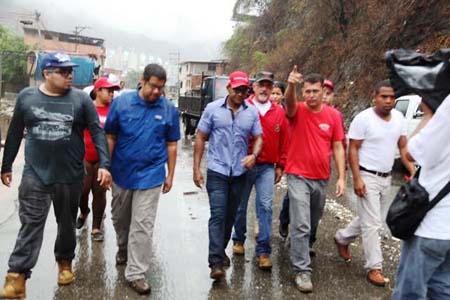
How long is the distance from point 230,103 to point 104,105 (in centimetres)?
174

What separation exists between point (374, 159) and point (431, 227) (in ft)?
6.84

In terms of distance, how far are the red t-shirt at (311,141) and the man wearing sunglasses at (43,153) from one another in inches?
68.2

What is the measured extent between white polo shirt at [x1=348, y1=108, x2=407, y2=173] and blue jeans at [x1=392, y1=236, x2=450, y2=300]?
6.47 feet

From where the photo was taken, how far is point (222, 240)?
448cm

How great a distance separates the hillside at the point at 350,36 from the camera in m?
16.1

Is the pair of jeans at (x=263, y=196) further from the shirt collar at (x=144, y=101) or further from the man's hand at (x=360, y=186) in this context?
the shirt collar at (x=144, y=101)

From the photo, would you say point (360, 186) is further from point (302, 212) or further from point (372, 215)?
point (302, 212)

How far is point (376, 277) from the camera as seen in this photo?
4461 millimetres

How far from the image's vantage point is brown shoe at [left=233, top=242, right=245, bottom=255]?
17.0 ft

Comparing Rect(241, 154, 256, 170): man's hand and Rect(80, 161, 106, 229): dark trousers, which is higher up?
Rect(241, 154, 256, 170): man's hand

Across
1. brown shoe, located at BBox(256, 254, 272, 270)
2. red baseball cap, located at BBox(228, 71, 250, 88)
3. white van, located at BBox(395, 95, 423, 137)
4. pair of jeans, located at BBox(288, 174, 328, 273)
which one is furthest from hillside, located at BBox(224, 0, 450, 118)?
brown shoe, located at BBox(256, 254, 272, 270)

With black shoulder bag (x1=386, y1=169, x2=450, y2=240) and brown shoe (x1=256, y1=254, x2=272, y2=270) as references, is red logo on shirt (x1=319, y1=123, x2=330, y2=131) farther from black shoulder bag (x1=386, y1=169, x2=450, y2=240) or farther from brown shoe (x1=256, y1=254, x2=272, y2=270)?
black shoulder bag (x1=386, y1=169, x2=450, y2=240)

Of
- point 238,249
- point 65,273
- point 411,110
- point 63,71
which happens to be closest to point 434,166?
point 63,71

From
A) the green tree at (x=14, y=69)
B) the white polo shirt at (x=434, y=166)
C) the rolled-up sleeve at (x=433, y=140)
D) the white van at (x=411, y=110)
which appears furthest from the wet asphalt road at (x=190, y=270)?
the green tree at (x=14, y=69)
